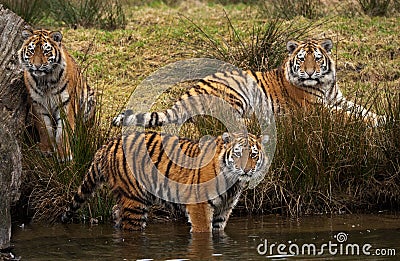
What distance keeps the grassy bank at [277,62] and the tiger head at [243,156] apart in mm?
912

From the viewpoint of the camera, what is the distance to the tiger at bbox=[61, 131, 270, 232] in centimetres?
787

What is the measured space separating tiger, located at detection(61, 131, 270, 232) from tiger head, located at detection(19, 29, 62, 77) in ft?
5.31

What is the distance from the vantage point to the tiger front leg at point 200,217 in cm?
792

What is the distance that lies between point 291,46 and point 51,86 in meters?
2.77

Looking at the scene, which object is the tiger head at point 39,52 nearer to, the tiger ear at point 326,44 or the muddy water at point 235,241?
the muddy water at point 235,241

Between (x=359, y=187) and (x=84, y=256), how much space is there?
301 cm

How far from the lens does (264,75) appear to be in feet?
35.2

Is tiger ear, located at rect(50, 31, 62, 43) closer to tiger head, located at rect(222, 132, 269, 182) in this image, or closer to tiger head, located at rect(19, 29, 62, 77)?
tiger head, located at rect(19, 29, 62, 77)

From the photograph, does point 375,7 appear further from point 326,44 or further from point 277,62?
point 326,44

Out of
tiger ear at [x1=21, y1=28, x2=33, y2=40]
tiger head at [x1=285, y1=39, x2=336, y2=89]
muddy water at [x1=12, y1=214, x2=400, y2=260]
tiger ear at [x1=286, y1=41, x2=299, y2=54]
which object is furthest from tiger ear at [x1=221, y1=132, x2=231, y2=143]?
tiger ear at [x1=286, y1=41, x2=299, y2=54]

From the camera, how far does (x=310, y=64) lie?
10469mm

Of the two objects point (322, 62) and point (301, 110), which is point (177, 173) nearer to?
point (301, 110)

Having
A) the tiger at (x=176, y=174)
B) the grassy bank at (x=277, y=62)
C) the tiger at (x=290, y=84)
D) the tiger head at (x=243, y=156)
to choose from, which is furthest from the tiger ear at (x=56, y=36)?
the tiger head at (x=243, y=156)

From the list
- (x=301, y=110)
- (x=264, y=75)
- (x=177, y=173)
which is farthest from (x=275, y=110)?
(x=177, y=173)
